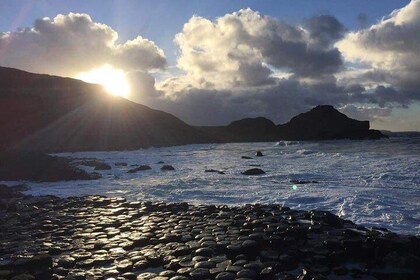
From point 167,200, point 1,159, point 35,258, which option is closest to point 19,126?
point 1,159

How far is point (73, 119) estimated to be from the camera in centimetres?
10381

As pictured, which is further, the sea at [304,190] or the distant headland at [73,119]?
the distant headland at [73,119]

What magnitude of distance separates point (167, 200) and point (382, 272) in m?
11.9

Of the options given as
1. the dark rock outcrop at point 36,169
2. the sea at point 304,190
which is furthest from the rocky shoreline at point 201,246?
the dark rock outcrop at point 36,169

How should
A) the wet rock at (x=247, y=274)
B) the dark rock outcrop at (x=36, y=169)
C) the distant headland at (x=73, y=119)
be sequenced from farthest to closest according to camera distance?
the distant headland at (x=73, y=119) < the dark rock outcrop at (x=36, y=169) < the wet rock at (x=247, y=274)

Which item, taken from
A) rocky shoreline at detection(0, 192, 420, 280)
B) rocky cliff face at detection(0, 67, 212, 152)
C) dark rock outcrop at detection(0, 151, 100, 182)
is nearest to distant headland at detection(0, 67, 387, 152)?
rocky cliff face at detection(0, 67, 212, 152)

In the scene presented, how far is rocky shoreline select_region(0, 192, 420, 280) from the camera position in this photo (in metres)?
8.90

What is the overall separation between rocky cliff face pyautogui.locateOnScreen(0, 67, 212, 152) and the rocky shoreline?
63.7m

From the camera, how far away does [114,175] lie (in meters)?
30.0

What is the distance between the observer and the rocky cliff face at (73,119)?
278 feet

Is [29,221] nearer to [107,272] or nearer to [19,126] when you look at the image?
[107,272]

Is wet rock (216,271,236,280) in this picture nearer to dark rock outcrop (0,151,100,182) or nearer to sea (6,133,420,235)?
sea (6,133,420,235)

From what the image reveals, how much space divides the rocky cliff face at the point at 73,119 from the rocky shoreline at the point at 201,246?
63744 mm

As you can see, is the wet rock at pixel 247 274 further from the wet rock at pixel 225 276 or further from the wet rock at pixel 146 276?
the wet rock at pixel 146 276
